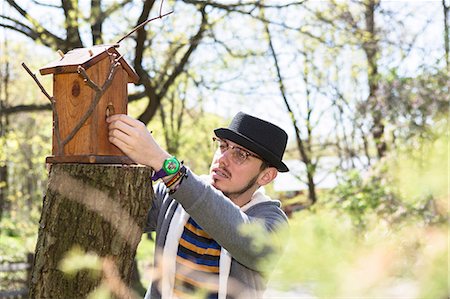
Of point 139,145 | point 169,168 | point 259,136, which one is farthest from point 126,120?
point 259,136

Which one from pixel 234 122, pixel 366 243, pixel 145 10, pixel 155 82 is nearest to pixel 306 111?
pixel 155 82

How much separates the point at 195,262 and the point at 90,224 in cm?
66

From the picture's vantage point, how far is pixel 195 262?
251 cm

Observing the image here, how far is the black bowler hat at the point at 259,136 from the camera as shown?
102 inches

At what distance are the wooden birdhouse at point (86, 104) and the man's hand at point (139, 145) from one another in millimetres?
125

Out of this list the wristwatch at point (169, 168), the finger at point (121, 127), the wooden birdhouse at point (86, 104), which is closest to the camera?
the wristwatch at point (169, 168)

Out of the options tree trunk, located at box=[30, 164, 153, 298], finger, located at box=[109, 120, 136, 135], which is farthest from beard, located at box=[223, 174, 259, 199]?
finger, located at box=[109, 120, 136, 135]

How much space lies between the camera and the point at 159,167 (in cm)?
190

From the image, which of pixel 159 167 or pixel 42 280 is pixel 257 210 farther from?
pixel 42 280

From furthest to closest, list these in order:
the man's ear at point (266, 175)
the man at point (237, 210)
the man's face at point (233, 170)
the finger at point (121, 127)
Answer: the man's ear at point (266, 175)
the man's face at point (233, 170)
the man at point (237, 210)
the finger at point (121, 127)

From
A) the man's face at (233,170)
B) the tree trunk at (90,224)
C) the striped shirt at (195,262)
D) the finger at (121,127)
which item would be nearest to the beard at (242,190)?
the man's face at (233,170)

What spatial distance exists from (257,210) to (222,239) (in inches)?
23.2

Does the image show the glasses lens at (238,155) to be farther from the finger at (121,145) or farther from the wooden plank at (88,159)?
the finger at (121,145)

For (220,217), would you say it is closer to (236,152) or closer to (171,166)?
(171,166)
